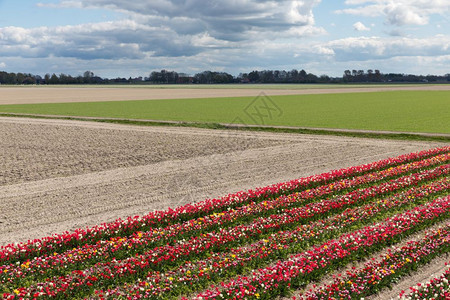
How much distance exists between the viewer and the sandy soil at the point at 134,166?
48.8ft

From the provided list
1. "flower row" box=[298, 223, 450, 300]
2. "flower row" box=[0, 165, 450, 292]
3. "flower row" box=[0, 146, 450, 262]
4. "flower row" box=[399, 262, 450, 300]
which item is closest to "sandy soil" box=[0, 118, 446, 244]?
"flower row" box=[0, 146, 450, 262]

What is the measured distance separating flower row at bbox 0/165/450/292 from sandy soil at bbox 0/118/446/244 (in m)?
2.34

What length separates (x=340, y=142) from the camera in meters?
29.6

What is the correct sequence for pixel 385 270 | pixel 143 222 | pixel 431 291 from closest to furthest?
pixel 431 291 → pixel 385 270 → pixel 143 222

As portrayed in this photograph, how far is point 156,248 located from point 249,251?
81.7 inches

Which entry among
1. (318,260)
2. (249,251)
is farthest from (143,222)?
(318,260)

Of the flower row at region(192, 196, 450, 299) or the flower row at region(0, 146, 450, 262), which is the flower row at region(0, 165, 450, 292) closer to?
the flower row at region(0, 146, 450, 262)

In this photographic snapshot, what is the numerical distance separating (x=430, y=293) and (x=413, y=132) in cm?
2663

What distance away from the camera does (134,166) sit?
22141 millimetres

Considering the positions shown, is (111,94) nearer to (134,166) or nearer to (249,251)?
(134,166)

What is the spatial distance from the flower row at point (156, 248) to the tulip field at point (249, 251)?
0.09 feet

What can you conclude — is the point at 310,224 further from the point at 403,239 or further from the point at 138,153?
the point at 138,153

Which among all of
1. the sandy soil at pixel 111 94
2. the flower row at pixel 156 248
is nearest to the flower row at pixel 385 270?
the flower row at pixel 156 248

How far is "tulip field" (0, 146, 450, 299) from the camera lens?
30.1ft
